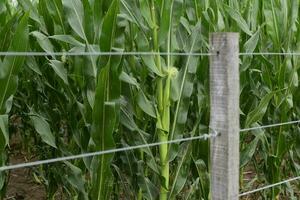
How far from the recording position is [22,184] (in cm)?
423

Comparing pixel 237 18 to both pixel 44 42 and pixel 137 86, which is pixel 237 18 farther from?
pixel 44 42

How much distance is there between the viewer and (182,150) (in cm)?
254

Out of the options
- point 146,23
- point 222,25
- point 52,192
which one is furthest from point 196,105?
point 52,192

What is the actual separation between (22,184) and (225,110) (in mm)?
2830

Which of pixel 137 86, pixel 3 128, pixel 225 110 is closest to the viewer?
pixel 225 110

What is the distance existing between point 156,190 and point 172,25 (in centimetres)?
80

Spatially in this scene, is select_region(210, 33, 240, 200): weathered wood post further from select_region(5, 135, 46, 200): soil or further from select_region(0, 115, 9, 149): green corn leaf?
select_region(5, 135, 46, 200): soil

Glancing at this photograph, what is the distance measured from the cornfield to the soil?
0.76m

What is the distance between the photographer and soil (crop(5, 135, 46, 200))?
3951mm

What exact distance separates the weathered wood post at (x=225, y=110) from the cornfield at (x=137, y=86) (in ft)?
1.34

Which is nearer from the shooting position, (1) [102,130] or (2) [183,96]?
(1) [102,130]

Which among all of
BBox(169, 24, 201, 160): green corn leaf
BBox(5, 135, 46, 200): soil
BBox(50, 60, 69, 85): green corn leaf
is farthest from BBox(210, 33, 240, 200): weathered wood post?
BBox(5, 135, 46, 200): soil

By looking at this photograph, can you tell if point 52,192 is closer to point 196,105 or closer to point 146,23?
point 196,105

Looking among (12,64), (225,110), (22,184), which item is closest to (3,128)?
(12,64)
